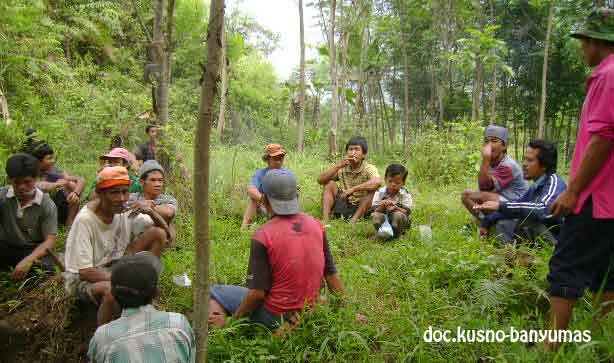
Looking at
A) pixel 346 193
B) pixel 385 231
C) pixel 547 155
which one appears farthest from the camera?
pixel 346 193

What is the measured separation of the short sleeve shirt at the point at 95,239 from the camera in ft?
9.23

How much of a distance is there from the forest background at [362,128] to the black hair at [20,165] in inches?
50.4

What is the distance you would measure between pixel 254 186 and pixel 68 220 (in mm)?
2045

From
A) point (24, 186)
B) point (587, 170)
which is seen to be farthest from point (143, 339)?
point (587, 170)

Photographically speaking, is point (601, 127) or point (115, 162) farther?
point (115, 162)

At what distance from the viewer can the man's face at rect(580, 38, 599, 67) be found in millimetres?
2254

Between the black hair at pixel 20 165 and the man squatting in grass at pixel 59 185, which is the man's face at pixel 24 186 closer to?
the black hair at pixel 20 165

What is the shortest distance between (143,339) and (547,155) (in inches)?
127

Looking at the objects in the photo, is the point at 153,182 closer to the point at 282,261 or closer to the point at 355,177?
the point at 282,261

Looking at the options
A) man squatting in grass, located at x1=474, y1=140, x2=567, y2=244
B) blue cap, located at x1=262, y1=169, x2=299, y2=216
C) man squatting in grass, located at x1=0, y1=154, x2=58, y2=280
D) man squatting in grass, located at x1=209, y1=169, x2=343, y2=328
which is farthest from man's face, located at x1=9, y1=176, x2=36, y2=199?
man squatting in grass, located at x1=474, y1=140, x2=567, y2=244

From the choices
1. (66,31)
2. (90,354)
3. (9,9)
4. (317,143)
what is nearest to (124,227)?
(90,354)

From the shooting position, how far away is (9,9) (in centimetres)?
539

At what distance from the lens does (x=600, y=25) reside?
2.20 metres

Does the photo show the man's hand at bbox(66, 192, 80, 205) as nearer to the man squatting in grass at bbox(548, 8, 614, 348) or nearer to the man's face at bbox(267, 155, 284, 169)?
the man's face at bbox(267, 155, 284, 169)
